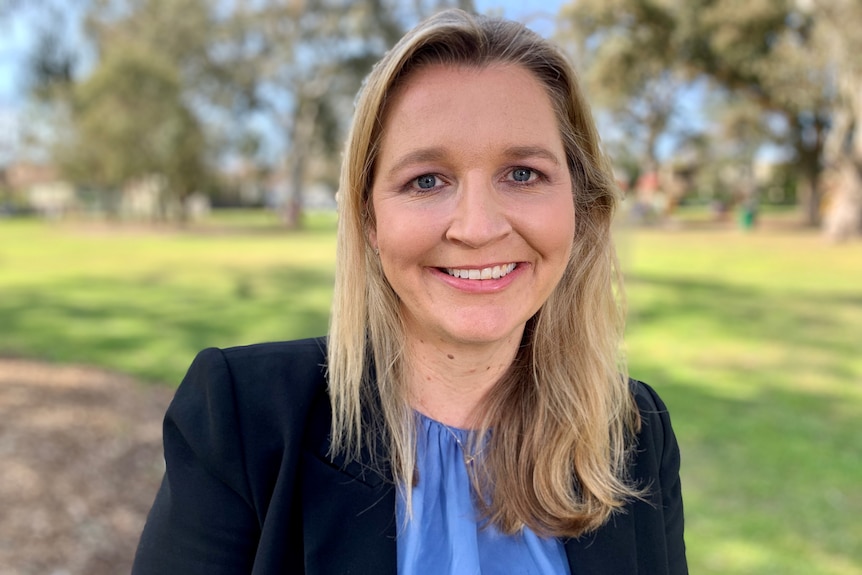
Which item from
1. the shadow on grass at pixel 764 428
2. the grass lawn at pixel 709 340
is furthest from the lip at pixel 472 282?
the shadow on grass at pixel 764 428

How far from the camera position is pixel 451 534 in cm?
160

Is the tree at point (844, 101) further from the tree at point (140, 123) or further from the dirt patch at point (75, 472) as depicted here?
the tree at point (140, 123)

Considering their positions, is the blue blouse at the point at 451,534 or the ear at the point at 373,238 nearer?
the blue blouse at the point at 451,534

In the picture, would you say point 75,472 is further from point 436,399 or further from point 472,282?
point 472,282

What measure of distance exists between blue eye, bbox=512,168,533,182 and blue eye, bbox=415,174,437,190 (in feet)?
0.59

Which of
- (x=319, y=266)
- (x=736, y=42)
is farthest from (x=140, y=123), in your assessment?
(x=736, y=42)

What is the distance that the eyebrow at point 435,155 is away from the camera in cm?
156

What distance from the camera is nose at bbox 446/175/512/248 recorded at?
154 centimetres

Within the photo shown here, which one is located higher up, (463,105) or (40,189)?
(40,189)

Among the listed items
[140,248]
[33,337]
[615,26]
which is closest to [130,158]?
[140,248]

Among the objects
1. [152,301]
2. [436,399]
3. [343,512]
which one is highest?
[436,399]

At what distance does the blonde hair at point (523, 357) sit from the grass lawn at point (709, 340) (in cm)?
93

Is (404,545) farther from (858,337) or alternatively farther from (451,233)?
(858,337)

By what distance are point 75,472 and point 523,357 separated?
3795mm
